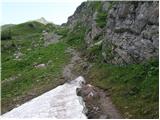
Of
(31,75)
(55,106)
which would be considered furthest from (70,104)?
(31,75)

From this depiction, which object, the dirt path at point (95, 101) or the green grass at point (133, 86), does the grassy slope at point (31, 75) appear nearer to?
the dirt path at point (95, 101)

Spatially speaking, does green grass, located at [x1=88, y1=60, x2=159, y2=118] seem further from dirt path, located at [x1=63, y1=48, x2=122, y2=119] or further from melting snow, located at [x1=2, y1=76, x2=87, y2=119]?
melting snow, located at [x1=2, y1=76, x2=87, y2=119]

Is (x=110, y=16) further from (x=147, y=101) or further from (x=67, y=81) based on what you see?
(x=147, y=101)

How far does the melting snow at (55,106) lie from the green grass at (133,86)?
8.77 ft

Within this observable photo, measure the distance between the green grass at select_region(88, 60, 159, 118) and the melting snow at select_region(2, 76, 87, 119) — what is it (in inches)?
105

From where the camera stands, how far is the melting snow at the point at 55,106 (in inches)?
1105

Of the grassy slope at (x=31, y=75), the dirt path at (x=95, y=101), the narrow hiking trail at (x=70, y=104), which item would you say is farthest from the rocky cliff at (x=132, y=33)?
the grassy slope at (x=31, y=75)

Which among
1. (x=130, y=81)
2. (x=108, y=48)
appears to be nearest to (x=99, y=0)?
(x=108, y=48)

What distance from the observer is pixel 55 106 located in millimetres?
29953

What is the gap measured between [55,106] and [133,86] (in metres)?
6.16

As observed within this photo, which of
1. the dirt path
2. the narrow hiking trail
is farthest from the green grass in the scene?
the narrow hiking trail

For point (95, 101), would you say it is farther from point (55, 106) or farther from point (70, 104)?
point (55, 106)

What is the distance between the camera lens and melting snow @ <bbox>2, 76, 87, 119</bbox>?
28.1 meters

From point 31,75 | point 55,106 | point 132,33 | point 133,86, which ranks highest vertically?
point 132,33
